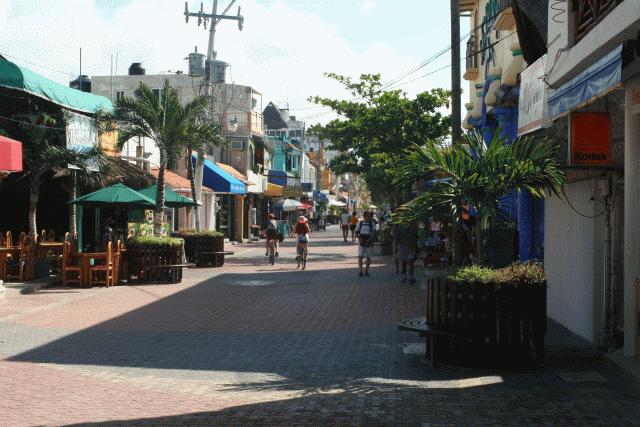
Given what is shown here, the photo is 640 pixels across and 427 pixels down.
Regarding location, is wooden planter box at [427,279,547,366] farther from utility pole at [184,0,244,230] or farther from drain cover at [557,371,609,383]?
utility pole at [184,0,244,230]

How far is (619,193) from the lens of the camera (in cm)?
1122

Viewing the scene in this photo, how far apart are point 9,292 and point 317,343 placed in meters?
Answer: 9.18

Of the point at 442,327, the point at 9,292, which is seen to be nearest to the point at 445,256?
the point at 9,292

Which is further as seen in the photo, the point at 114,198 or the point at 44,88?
the point at 44,88

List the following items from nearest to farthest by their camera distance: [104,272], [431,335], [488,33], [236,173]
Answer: [431,335], [104,272], [488,33], [236,173]

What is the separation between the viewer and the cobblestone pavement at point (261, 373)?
25.1 ft

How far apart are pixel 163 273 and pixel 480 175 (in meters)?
13.0

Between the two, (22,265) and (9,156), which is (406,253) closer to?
(22,265)

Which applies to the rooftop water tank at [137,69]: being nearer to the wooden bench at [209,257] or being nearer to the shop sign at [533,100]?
the wooden bench at [209,257]

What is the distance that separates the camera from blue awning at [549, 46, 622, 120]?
8641 millimetres

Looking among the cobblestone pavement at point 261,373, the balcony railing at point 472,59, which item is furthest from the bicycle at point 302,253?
the cobblestone pavement at point 261,373

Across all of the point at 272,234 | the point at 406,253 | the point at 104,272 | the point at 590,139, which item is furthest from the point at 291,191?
the point at 590,139

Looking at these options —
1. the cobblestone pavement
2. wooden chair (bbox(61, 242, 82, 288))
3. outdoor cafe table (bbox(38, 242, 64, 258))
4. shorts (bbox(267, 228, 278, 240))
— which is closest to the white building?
the cobblestone pavement

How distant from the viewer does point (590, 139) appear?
11.0 meters
